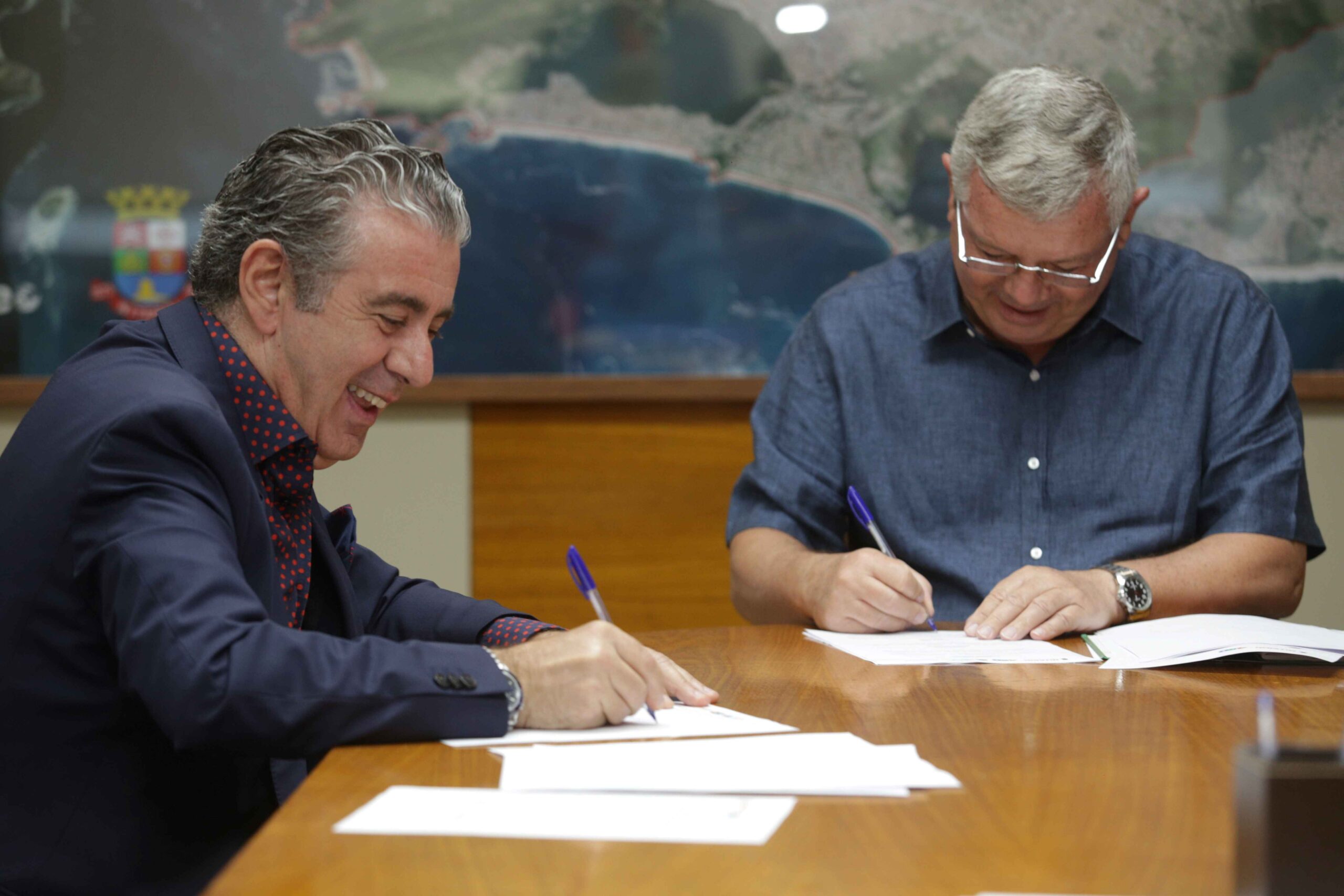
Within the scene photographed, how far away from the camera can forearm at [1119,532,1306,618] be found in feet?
5.82

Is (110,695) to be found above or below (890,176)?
below

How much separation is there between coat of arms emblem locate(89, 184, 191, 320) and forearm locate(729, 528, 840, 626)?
171 cm

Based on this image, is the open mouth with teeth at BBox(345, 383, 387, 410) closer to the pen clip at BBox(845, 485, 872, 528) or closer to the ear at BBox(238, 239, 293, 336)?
the ear at BBox(238, 239, 293, 336)

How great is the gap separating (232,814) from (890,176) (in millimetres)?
2249

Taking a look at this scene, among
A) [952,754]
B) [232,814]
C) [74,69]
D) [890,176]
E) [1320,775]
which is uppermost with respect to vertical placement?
[74,69]

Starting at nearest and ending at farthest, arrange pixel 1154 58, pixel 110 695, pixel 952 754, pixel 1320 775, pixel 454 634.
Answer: pixel 1320 775
pixel 952 754
pixel 110 695
pixel 454 634
pixel 1154 58

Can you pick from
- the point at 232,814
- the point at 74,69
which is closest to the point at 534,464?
the point at 74,69

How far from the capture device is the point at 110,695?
1.12 metres

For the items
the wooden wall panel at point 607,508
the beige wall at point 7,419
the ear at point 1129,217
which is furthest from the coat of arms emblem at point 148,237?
the ear at point 1129,217

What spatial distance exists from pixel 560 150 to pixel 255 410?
1.84 meters

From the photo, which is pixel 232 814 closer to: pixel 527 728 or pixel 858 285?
pixel 527 728

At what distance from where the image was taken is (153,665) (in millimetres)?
988

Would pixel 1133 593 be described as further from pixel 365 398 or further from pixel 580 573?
pixel 365 398

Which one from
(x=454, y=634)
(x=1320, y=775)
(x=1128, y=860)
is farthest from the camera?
(x=454, y=634)
